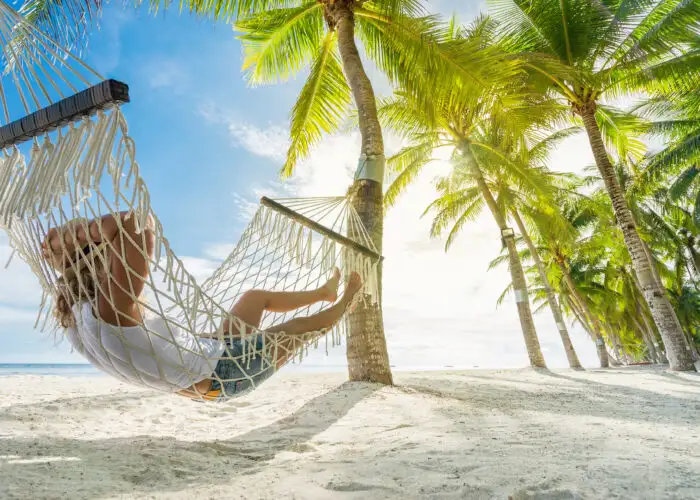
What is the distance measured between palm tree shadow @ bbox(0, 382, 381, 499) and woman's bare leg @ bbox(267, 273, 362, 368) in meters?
0.39

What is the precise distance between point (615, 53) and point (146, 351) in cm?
697

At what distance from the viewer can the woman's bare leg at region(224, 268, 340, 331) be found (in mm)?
1735

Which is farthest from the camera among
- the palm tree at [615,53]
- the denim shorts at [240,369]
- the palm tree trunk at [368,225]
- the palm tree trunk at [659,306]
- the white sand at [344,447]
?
the palm tree at [615,53]

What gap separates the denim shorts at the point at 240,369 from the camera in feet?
5.02

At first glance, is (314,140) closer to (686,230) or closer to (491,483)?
(491,483)

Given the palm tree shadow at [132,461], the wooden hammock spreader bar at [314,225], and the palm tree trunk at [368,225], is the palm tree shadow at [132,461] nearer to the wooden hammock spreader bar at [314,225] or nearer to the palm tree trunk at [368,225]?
the wooden hammock spreader bar at [314,225]

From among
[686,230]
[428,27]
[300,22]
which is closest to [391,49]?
[428,27]

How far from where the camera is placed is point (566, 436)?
1608 mm

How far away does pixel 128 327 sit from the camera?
4.56 ft

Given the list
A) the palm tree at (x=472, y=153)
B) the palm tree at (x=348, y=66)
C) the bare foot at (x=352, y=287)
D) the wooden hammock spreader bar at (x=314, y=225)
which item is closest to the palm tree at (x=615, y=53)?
the palm tree at (x=472, y=153)

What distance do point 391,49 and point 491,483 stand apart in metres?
4.17

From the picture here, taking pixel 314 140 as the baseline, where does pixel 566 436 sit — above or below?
below

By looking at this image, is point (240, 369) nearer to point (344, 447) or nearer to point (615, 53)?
point (344, 447)

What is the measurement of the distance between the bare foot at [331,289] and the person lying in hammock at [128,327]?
46cm
